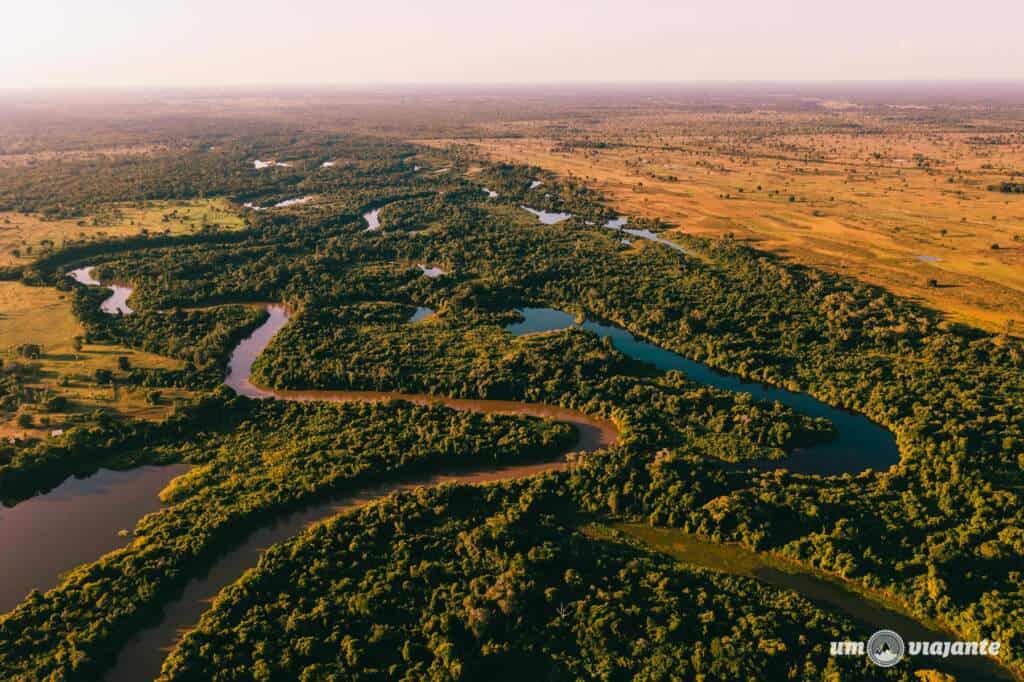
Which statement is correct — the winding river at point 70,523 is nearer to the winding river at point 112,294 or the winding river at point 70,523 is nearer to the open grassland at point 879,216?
the winding river at point 112,294

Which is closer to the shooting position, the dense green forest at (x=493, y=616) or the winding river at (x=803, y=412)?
the dense green forest at (x=493, y=616)

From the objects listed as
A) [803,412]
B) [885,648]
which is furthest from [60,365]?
[885,648]

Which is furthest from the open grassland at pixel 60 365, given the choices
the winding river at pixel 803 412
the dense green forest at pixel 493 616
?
the winding river at pixel 803 412

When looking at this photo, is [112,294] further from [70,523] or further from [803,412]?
[803,412]

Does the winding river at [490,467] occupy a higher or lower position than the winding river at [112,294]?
lower

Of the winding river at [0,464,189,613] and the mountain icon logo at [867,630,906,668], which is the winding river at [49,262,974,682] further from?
the winding river at [0,464,189,613]

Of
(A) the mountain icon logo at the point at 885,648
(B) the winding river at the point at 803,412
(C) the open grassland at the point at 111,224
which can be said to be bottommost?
(A) the mountain icon logo at the point at 885,648
